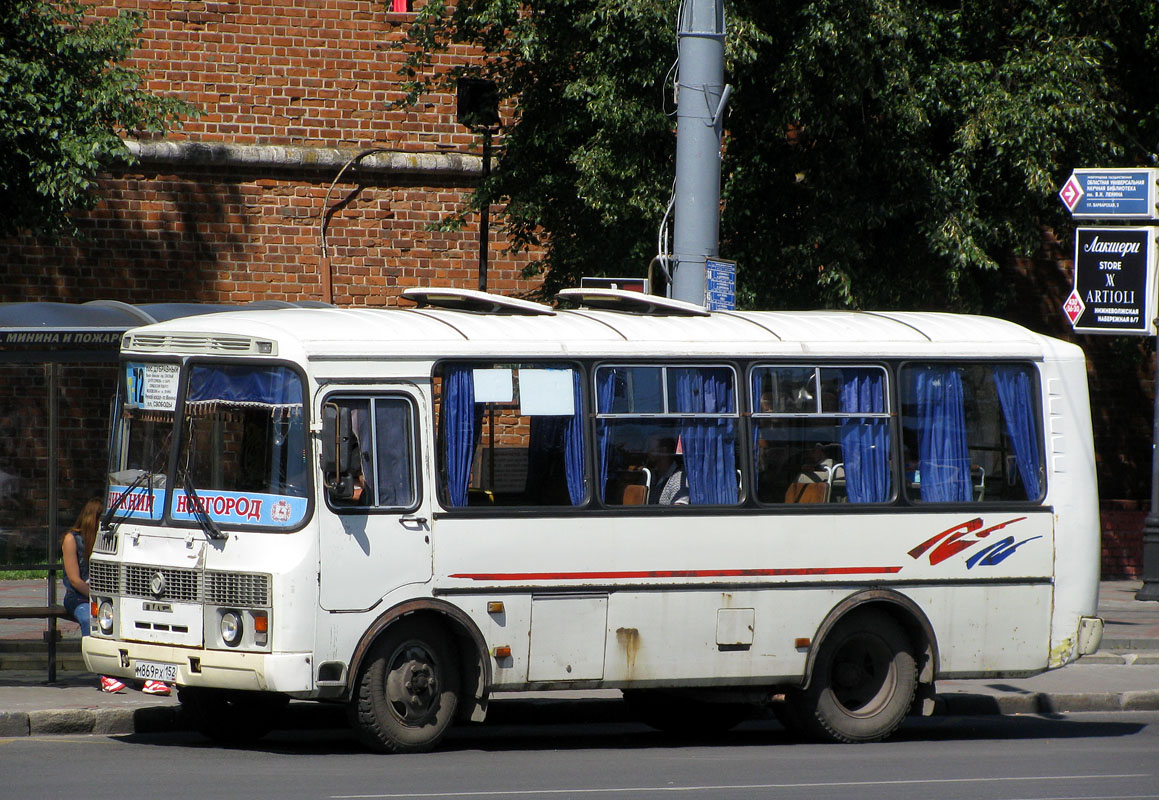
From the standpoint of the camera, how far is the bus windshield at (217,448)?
941cm

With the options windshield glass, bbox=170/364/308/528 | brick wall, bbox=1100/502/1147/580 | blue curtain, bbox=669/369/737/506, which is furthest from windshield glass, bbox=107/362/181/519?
brick wall, bbox=1100/502/1147/580

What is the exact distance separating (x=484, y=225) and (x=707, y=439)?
39.6 feet

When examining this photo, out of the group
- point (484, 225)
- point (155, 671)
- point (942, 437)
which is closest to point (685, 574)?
point (942, 437)

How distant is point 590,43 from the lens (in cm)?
1747

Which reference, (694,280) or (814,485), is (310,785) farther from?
(694,280)

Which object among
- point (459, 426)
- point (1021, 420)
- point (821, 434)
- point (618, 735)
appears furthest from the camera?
point (618, 735)

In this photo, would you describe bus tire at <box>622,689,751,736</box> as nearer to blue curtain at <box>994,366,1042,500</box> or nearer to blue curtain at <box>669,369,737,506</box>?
blue curtain at <box>669,369,737,506</box>

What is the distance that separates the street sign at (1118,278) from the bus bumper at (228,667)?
1105 centimetres

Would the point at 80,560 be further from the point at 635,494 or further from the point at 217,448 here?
the point at 635,494

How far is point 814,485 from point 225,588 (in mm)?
Result: 3771

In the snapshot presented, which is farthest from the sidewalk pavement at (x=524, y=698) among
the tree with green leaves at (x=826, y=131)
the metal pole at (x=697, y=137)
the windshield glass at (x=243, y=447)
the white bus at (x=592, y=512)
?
the tree with green leaves at (x=826, y=131)

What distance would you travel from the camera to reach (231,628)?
9289 mm

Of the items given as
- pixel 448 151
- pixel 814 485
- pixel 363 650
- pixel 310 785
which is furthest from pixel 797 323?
pixel 448 151

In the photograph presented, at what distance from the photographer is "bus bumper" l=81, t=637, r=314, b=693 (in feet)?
30.0
